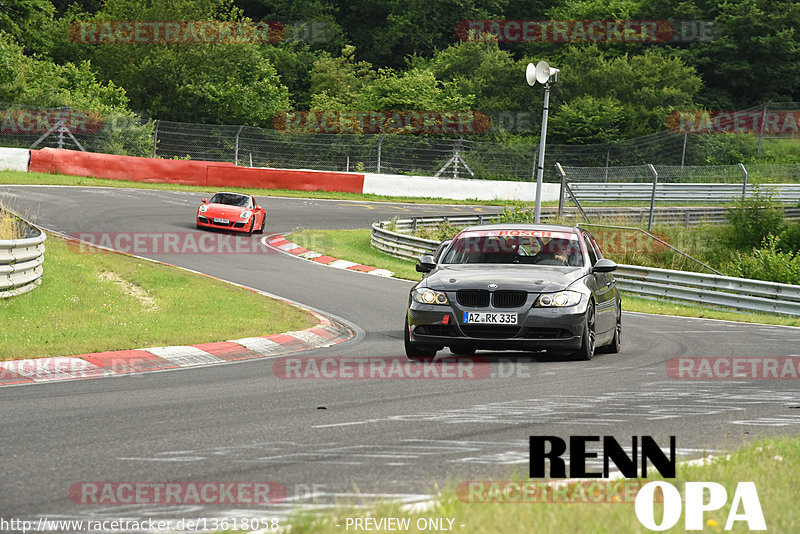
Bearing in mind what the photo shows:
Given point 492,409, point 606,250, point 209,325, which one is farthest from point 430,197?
point 492,409

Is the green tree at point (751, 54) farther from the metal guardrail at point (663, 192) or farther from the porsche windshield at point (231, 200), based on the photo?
the porsche windshield at point (231, 200)

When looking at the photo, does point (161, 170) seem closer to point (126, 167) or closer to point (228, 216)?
point (126, 167)

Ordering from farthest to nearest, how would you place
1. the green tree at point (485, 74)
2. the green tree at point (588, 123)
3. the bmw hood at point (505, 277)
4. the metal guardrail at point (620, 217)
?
the green tree at point (485, 74)
the green tree at point (588, 123)
the metal guardrail at point (620, 217)
the bmw hood at point (505, 277)

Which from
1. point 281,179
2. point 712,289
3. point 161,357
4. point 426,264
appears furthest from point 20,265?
point 281,179

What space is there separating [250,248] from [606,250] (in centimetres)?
970

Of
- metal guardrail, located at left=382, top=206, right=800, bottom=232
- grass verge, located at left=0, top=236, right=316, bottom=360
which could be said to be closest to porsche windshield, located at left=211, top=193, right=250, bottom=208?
metal guardrail, located at left=382, top=206, right=800, bottom=232

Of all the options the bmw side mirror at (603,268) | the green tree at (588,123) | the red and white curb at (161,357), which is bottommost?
the red and white curb at (161,357)

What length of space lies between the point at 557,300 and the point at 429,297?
1354 mm

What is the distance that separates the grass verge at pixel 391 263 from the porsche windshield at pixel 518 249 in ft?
27.3

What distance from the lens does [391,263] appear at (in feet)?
86.1

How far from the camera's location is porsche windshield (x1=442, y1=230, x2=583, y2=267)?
1166 centimetres

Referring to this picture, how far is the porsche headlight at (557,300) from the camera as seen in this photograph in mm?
10398

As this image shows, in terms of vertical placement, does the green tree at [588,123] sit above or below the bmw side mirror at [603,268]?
above

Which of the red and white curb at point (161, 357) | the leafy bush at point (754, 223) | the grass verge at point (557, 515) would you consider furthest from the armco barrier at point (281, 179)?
the grass verge at point (557, 515)
